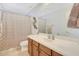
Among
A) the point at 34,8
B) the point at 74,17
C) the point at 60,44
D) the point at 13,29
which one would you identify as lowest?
the point at 60,44

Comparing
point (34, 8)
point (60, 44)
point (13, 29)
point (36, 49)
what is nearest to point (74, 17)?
point (60, 44)

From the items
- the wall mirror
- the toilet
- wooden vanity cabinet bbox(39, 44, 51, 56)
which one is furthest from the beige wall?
the wall mirror

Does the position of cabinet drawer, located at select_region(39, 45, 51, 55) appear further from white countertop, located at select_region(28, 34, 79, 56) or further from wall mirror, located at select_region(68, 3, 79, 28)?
wall mirror, located at select_region(68, 3, 79, 28)

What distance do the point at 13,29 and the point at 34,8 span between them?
379 mm

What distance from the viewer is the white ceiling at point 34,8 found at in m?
1.72

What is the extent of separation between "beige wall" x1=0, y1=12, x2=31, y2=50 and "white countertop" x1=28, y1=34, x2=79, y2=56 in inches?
4.5

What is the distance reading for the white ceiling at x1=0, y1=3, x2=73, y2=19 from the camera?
172 centimetres

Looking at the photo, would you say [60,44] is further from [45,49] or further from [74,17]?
[74,17]

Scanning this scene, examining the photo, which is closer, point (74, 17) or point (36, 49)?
point (74, 17)

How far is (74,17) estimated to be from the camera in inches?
→ 64.8

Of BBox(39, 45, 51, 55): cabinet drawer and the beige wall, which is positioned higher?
the beige wall

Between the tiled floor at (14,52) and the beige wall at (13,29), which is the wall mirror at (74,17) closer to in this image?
the beige wall at (13,29)

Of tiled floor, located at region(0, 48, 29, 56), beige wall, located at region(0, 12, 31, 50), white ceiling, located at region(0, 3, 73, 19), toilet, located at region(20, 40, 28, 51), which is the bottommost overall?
tiled floor, located at region(0, 48, 29, 56)

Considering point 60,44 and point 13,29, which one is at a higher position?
point 13,29
